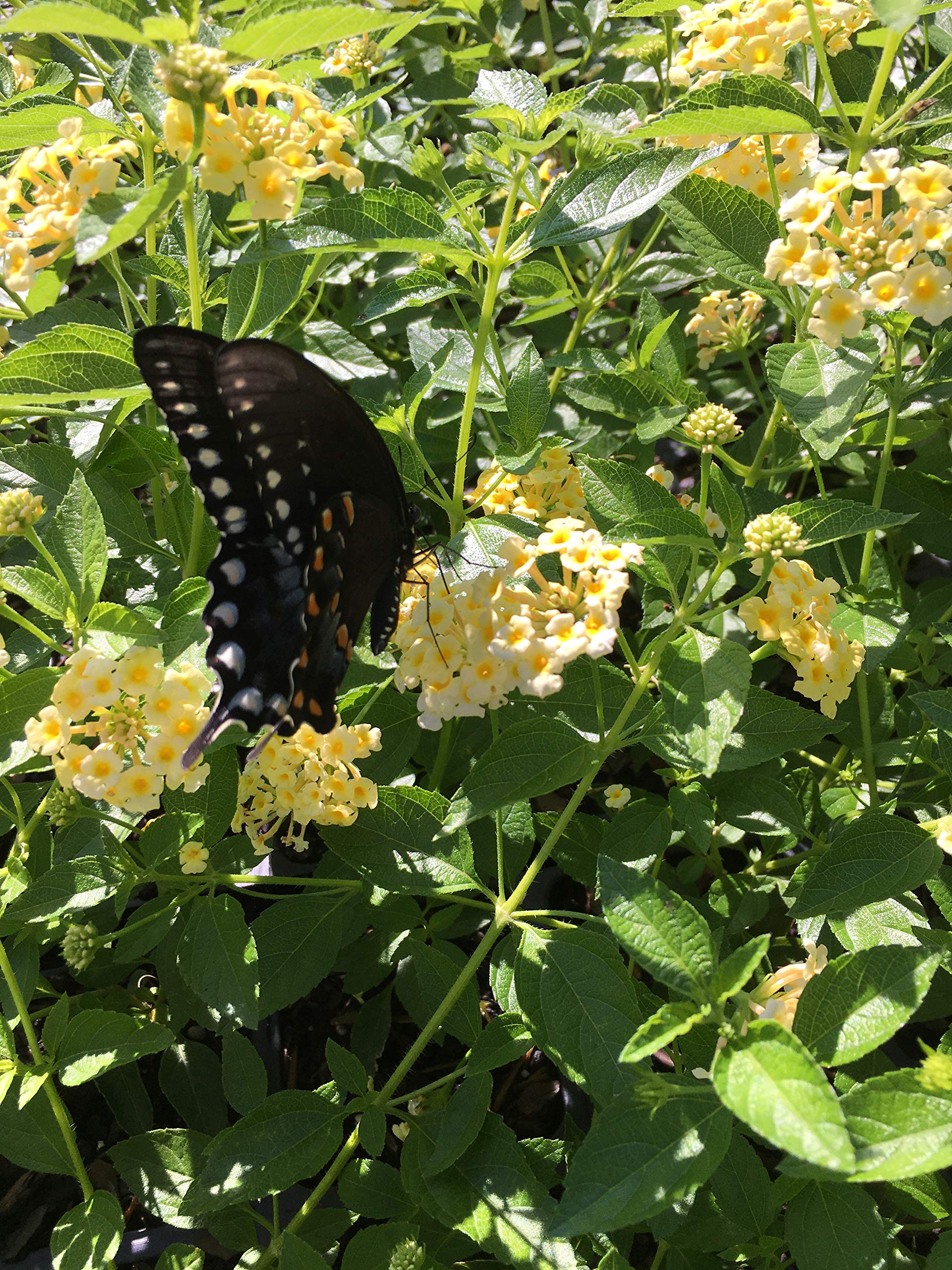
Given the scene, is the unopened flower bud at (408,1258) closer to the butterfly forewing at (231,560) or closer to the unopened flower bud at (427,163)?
the butterfly forewing at (231,560)

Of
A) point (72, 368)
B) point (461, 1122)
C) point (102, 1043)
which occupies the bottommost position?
point (461, 1122)

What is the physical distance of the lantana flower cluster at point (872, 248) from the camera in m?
1.60

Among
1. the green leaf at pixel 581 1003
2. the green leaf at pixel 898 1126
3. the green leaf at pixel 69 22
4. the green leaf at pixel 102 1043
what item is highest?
the green leaf at pixel 69 22

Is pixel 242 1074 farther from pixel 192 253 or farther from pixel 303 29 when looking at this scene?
pixel 303 29

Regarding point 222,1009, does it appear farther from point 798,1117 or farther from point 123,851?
point 798,1117

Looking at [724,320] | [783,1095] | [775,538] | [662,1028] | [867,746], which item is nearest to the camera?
[783,1095]

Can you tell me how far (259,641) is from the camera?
169 cm

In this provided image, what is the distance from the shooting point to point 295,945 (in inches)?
77.8

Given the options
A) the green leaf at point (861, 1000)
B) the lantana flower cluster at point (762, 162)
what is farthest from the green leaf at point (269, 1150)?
the lantana flower cluster at point (762, 162)

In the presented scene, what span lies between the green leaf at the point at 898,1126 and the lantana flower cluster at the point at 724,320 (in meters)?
1.75

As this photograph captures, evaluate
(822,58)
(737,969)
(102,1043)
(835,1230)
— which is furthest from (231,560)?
(835,1230)

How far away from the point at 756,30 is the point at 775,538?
102 cm

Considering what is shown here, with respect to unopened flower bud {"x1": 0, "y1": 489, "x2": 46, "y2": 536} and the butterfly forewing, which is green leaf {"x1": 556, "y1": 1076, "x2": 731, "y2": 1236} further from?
unopened flower bud {"x1": 0, "y1": 489, "x2": 46, "y2": 536}

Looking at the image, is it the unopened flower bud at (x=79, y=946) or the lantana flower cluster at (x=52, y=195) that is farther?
the unopened flower bud at (x=79, y=946)
